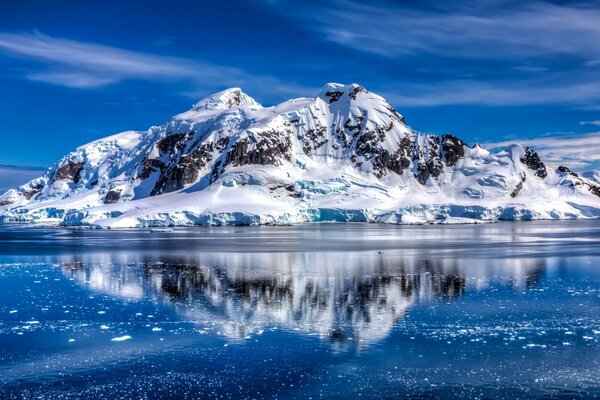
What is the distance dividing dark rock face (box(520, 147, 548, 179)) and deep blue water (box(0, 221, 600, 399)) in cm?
14737

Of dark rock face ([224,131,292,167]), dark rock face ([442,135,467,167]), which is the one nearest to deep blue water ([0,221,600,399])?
dark rock face ([224,131,292,167])

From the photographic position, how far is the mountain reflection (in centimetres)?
2616

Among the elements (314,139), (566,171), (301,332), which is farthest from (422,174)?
(301,332)

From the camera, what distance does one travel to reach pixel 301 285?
1439 inches

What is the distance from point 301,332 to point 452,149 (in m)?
174

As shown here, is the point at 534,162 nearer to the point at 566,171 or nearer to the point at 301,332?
the point at 566,171

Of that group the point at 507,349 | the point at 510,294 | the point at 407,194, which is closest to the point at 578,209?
the point at 407,194

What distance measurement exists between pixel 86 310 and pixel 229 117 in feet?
553

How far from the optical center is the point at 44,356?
69.6ft

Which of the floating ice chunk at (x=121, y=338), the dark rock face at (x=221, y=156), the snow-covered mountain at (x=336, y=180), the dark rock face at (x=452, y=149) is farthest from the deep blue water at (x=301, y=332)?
the dark rock face at (x=452, y=149)

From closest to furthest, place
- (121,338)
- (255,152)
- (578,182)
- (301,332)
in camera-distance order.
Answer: (121,338) < (301,332) < (255,152) < (578,182)

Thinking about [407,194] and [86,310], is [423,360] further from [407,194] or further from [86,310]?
[407,194]

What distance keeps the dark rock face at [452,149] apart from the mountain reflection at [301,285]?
5466 inches

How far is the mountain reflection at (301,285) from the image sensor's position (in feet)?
85.8
